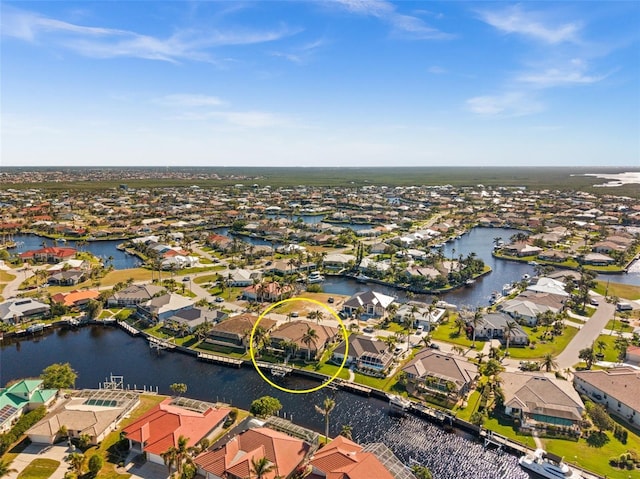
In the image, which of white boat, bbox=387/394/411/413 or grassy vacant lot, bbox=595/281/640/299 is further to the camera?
grassy vacant lot, bbox=595/281/640/299

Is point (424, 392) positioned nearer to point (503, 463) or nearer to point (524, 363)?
point (503, 463)

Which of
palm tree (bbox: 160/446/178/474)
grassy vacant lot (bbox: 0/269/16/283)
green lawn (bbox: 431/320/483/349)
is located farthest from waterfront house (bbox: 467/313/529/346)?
grassy vacant lot (bbox: 0/269/16/283)

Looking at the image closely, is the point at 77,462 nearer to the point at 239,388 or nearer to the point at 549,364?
the point at 239,388

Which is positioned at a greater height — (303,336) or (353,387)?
(303,336)

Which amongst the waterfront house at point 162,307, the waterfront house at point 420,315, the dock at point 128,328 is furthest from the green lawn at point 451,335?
the dock at point 128,328

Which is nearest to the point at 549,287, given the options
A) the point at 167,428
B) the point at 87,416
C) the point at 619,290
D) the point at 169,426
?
the point at 619,290

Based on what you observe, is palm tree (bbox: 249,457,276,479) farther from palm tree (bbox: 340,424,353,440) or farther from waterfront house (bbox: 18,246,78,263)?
waterfront house (bbox: 18,246,78,263)
